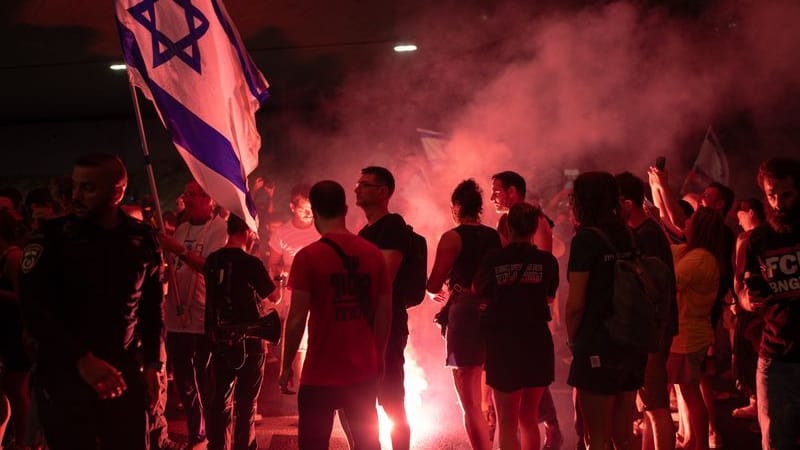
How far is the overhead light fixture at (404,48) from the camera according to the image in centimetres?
1182

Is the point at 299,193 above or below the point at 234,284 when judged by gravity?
above

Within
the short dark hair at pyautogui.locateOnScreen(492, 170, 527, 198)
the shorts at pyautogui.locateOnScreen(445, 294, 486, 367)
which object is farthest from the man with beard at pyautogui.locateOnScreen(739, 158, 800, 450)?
the short dark hair at pyautogui.locateOnScreen(492, 170, 527, 198)

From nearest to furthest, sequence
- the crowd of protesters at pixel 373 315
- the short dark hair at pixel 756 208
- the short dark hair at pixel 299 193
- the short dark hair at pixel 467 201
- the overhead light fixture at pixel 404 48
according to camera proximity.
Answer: the crowd of protesters at pixel 373 315
the short dark hair at pixel 467 201
the short dark hair at pixel 756 208
the short dark hair at pixel 299 193
the overhead light fixture at pixel 404 48

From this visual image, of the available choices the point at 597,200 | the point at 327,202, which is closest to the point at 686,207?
the point at 597,200

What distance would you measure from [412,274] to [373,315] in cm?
91

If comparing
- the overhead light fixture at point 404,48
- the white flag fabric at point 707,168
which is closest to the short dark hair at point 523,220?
the white flag fabric at point 707,168

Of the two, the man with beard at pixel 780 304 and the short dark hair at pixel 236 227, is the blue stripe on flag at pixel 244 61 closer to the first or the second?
the short dark hair at pixel 236 227

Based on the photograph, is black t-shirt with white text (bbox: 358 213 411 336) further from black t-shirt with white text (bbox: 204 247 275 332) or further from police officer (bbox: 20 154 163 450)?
police officer (bbox: 20 154 163 450)

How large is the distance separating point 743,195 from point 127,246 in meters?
10.2

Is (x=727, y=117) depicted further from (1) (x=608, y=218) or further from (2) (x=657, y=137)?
(1) (x=608, y=218)

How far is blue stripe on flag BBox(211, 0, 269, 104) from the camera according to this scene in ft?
18.4

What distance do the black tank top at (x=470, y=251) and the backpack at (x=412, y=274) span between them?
0.33 m

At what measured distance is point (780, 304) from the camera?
4.26m

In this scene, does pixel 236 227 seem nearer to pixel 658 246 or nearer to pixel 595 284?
pixel 595 284
